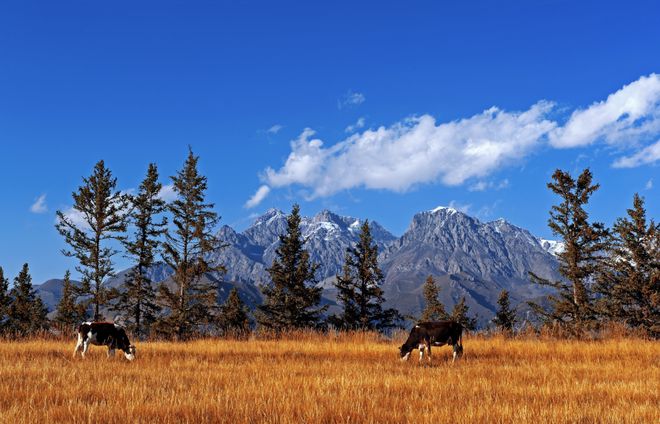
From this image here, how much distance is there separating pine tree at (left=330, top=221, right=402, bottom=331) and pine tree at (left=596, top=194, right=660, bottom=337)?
17914 mm

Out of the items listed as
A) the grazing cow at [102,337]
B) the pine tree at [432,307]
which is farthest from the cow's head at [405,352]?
the pine tree at [432,307]

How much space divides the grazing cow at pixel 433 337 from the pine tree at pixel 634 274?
2836 cm

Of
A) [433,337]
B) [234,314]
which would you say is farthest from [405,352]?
[234,314]

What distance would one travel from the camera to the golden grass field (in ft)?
21.3

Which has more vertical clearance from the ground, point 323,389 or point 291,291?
point 291,291

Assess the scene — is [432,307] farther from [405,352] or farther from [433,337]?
[405,352]

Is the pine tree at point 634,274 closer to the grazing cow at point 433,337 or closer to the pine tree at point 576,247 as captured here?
the pine tree at point 576,247

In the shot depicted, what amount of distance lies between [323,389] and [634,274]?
4031cm

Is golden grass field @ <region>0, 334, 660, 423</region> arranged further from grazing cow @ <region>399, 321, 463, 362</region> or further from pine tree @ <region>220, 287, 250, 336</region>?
pine tree @ <region>220, 287, 250, 336</region>

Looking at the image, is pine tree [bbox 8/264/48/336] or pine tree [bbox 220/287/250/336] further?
pine tree [bbox 8/264/48/336]

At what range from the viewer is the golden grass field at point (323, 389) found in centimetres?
650

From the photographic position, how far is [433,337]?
15.7m

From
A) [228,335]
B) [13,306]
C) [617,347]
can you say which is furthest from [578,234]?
[13,306]

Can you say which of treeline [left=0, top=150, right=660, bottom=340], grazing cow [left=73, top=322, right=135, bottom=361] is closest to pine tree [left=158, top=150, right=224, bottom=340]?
treeline [left=0, top=150, right=660, bottom=340]
